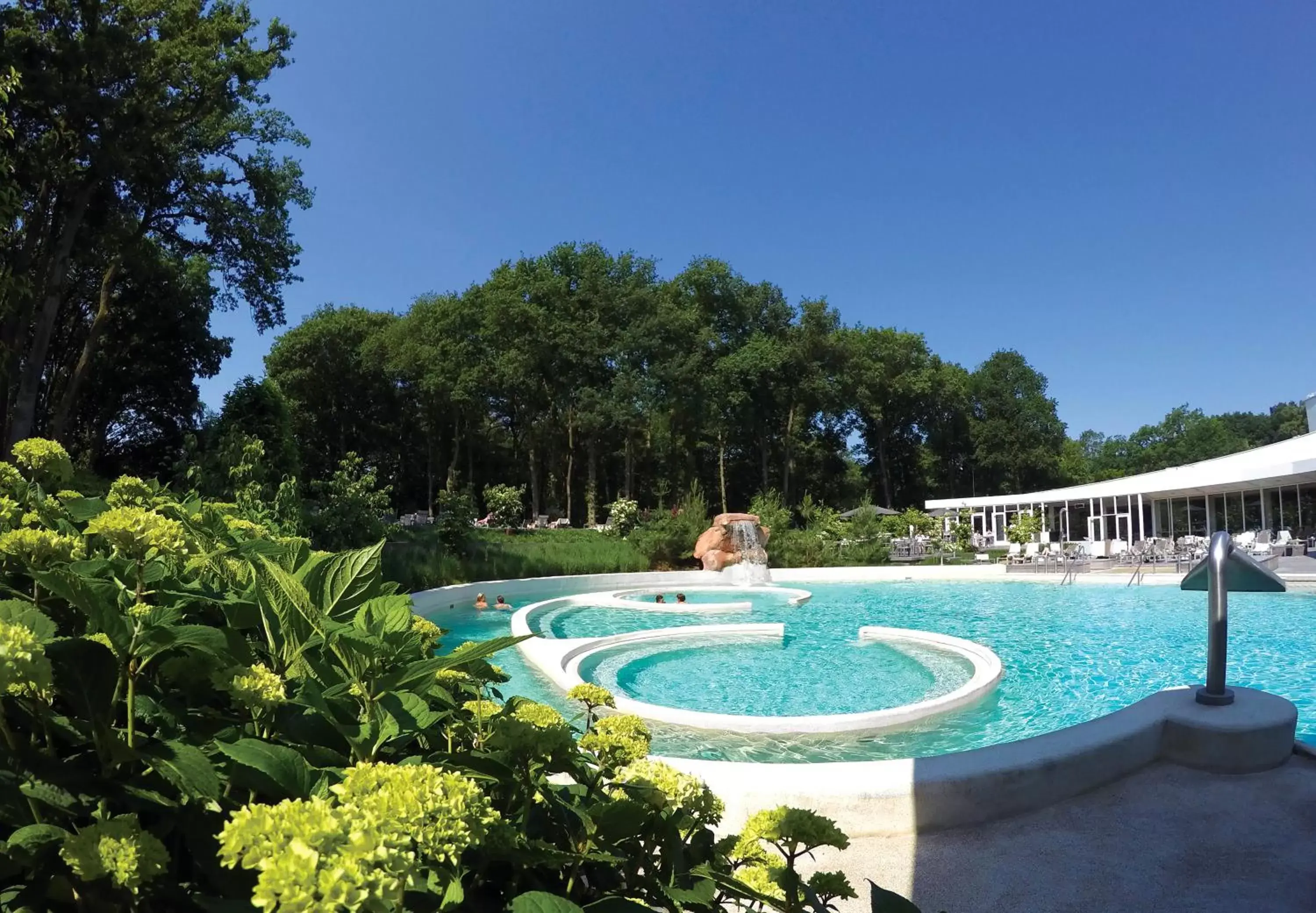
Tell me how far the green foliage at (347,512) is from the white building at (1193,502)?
69.0 feet

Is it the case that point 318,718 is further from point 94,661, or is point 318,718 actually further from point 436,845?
point 436,845

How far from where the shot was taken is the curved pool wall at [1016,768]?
11.3 feet

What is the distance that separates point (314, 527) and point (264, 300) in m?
7.64

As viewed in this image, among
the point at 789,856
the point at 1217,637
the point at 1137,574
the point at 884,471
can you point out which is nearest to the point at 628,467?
the point at 884,471

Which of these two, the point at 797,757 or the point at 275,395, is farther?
the point at 275,395

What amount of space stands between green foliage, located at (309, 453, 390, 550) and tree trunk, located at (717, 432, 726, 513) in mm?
21902

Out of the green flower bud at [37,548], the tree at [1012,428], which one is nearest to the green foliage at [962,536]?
the tree at [1012,428]

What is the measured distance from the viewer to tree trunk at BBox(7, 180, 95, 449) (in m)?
12.2

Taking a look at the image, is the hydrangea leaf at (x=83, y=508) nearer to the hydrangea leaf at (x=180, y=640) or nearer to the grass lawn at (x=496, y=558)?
the hydrangea leaf at (x=180, y=640)

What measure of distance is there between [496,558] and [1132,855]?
15533mm

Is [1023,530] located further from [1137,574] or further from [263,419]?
[263,419]

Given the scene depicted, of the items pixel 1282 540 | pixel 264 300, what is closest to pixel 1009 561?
pixel 1282 540

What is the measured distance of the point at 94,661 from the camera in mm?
829

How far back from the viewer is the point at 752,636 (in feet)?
34.1
